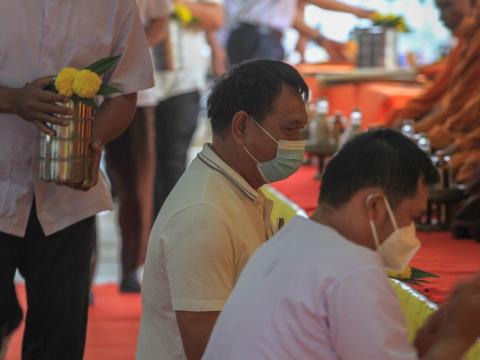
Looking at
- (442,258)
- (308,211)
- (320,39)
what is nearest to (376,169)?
(442,258)

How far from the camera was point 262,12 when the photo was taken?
7035 mm

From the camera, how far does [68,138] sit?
258cm

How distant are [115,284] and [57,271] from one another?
2.96m

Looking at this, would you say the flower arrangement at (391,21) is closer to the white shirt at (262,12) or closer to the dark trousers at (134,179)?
the white shirt at (262,12)

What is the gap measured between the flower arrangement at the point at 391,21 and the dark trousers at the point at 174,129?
2.21 metres

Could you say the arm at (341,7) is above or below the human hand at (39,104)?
below

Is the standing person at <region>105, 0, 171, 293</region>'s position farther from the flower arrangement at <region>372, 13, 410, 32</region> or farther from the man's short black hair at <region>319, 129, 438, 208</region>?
the man's short black hair at <region>319, 129, 438, 208</region>

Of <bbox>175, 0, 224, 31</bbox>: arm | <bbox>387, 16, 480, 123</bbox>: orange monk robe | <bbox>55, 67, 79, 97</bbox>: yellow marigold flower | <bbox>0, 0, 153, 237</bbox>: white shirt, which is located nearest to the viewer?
<bbox>55, 67, 79, 97</bbox>: yellow marigold flower

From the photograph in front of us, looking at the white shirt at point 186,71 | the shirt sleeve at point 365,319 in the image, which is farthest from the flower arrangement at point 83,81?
the white shirt at point 186,71

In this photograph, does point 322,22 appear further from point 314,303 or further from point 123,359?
point 314,303

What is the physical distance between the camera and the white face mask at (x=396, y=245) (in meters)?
1.70

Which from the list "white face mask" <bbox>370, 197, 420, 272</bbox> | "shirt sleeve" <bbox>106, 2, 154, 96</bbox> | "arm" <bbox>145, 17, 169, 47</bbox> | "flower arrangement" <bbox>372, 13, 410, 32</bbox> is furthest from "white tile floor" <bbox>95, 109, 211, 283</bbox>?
"white face mask" <bbox>370, 197, 420, 272</bbox>

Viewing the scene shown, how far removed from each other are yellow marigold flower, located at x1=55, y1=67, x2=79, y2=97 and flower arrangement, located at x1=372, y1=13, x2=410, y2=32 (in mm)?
5320

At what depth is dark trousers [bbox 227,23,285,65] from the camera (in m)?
6.97
